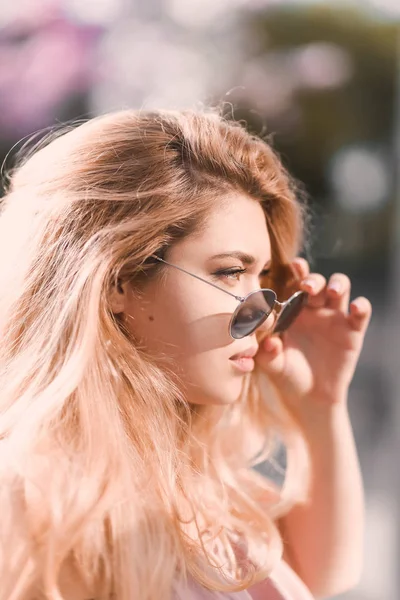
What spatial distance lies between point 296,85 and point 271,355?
2.55 m

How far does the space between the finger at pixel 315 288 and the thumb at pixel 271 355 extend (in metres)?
0.11

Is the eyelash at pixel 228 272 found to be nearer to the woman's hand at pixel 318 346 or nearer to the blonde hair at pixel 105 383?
the blonde hair at pixel 105 383

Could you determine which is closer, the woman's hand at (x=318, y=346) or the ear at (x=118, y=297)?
the ear at (x=118, y=297)

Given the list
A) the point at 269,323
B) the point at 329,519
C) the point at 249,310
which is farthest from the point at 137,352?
the point at 329,519

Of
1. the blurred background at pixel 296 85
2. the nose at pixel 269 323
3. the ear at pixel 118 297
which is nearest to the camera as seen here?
the ear at pixel 118 297

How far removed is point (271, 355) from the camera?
5.01ft

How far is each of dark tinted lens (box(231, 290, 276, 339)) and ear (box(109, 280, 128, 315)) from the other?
203mm

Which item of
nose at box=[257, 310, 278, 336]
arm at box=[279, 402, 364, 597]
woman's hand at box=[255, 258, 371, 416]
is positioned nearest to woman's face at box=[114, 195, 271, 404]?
nose at box=[257, 310, 278, 336]

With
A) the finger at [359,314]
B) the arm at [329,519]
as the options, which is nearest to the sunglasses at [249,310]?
the finger at [359,314]

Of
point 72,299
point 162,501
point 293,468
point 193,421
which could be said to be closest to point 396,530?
point 293,468

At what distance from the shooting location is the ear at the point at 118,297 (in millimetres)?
1251

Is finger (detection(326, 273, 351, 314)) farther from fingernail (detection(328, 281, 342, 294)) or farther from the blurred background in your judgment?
the blurred background

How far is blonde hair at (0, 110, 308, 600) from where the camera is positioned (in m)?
1.09

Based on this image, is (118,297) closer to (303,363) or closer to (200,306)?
(200,306)
